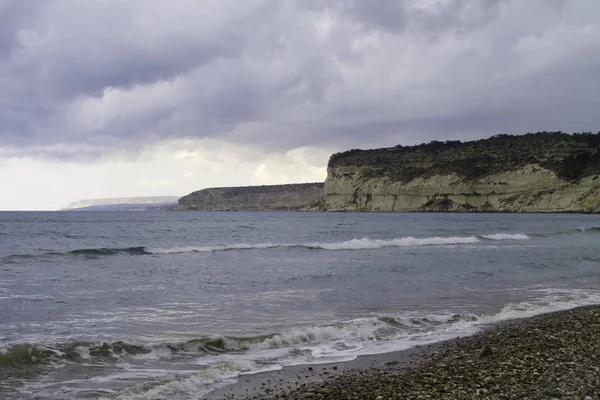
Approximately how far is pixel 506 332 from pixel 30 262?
2373 cm

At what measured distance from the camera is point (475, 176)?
118750mm

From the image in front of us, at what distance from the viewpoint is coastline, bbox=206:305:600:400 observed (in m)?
6.90

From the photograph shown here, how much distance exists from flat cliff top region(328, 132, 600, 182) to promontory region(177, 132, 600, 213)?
195mm

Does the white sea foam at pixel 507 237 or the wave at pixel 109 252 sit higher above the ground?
the wave at pixel 109 252

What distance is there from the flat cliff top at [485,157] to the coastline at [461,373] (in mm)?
105630

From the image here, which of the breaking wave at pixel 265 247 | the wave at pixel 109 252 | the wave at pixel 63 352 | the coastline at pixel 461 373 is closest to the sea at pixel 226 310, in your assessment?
the wave at pixel 63 352

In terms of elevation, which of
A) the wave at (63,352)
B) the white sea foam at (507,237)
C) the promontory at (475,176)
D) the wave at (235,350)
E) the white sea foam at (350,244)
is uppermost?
the promontory at (475,176)

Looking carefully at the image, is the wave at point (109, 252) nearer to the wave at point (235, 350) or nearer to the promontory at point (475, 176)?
the wave at point (235, 350)

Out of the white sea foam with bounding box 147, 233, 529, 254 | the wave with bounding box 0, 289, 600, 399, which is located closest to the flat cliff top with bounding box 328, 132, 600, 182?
the white sea foam with bounding box 147, 233, 529, 254

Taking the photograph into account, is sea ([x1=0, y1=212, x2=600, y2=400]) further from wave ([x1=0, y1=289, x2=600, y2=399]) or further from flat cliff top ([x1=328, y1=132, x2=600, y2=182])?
flat cliff top ([x1=328, y1=132, x2=600, y2=182])

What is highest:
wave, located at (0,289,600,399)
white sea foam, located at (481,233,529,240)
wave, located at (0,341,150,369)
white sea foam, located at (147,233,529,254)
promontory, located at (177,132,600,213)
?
promontory, located at (177,132,600,213)

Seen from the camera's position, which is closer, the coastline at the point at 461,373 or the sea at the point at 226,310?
the coastline at the point at 461,373

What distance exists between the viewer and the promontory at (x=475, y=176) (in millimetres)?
107188

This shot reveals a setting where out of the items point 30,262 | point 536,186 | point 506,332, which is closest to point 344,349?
point 506,332
